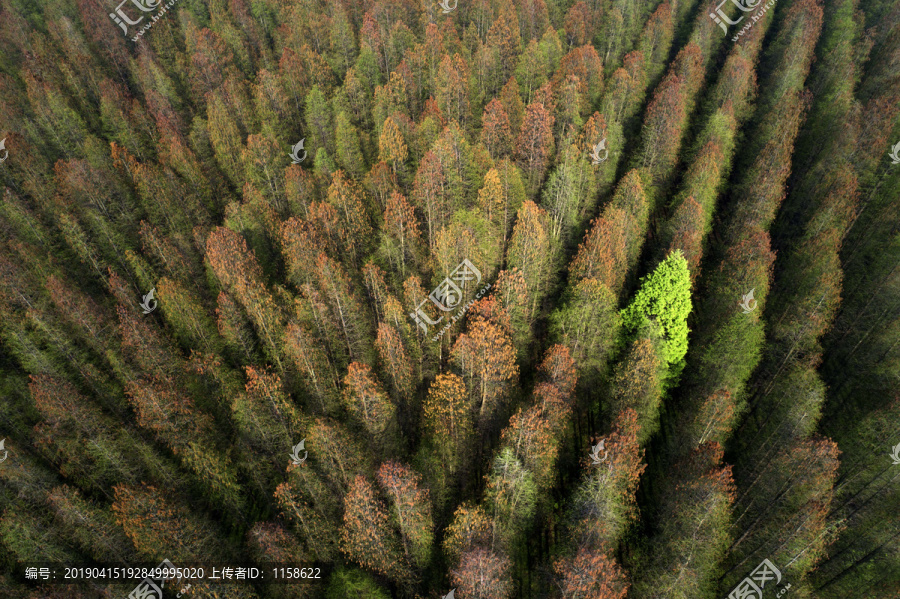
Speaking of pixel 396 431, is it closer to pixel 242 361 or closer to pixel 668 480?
pixel 242 361

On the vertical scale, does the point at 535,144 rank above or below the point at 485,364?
above

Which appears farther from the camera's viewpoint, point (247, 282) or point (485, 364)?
point (247, 282)

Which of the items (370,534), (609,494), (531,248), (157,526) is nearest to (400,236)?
(531,248)

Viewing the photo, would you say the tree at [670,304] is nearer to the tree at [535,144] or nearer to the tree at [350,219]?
the tree at [535,144]

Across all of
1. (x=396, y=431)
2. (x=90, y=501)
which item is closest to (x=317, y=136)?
(x=396, y=431)

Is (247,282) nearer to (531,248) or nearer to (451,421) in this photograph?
(451,421)

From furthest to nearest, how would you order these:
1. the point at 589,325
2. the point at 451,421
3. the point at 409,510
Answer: the point at 589,325, the point at 451,421, the point at 409,510

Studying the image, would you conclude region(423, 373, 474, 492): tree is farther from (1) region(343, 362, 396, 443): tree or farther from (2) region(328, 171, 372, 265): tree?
(2) region(328, 171, 372, 265): tree

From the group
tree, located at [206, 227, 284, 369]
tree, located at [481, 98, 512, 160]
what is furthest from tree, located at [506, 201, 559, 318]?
tree, located at [206, 227, 284, 369]
